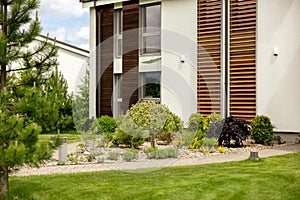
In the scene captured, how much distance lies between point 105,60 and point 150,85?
89.8 inches

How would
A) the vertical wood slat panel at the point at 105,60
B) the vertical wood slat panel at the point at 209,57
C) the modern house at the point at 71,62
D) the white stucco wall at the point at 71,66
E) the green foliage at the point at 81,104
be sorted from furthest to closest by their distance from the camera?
the white stucco wall at the point at 71,66
the modern house at the point at 71,62
the green foliage at the point at 81,104
the vertical wood slat panel at the point at 105,60
the vertical wood slat panel at the point at 209,57

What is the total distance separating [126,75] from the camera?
634 inches

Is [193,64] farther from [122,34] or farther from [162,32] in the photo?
[122,34]

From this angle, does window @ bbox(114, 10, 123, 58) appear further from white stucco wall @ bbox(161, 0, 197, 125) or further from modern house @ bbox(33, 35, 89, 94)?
modern house @ bbox(33, 35, 89, 94)

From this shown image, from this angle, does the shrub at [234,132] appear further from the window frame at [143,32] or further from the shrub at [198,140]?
the window frame at [143,32]

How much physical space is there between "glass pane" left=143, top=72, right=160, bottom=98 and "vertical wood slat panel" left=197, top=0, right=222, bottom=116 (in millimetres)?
1789

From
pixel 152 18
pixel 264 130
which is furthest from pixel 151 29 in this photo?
pixel 264 130

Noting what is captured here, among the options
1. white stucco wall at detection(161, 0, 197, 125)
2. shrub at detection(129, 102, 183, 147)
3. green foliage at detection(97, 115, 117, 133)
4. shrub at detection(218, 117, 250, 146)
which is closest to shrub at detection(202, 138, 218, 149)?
shrub at detection(218, 117, 250, 146)

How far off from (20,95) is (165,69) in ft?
31.3

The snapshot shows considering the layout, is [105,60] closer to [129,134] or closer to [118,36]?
[118,36]

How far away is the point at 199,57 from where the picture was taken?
14258 millimetres

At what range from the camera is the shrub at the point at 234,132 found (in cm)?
1170

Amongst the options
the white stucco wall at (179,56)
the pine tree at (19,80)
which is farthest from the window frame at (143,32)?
the pine tree at (19,80)

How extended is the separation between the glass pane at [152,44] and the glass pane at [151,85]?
2.67ft
